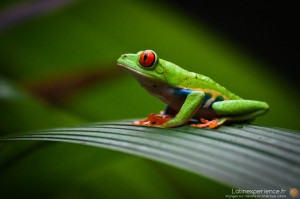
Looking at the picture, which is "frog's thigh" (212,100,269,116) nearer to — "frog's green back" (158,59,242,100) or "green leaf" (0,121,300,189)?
"frog's green back" (158,59,242,100)

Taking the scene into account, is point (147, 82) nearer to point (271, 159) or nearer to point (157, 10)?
point (271, 159)

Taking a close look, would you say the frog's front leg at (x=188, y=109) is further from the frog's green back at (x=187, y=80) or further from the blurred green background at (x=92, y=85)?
the blurred green background at (x=92, y=85)

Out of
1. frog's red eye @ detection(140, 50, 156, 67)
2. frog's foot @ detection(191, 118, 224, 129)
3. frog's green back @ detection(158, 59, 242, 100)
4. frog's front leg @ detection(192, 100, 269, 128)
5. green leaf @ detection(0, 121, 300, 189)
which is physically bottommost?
green leaf @ detection(0, 121, 300, 189)

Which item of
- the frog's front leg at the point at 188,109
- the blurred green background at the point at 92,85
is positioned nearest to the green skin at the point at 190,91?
the frog's front leg at the point at 188,109

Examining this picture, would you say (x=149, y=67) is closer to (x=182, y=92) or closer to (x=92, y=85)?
(x=182, y=92)

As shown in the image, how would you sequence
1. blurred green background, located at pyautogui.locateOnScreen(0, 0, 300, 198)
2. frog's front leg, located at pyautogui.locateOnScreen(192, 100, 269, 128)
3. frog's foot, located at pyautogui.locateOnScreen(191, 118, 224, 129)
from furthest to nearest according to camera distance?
frog's front leg, located at pyautogui.locateOnScreen(192, 100, 269, 128) → frog's foot, located at pyautogui.locateOnScreen(191, 118, 224, 129) → blurred green background, located at pyautogui.locateOnScreen(0, 0, 300, 198)

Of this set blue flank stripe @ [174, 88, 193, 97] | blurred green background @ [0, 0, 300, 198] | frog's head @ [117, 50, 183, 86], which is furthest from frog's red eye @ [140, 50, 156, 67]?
blurred green background @ [0, 0, 300, 198]

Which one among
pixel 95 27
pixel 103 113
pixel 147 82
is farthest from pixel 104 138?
pixel 95 27
